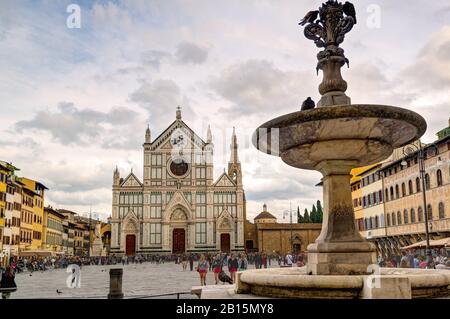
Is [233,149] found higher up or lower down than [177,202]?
higher up

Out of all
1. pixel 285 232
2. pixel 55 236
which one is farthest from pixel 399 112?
pixel 55 236

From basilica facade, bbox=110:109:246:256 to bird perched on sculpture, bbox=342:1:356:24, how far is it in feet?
186

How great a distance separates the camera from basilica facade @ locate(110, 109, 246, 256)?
64.4m

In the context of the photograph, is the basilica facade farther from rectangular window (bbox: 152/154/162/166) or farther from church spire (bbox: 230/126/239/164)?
church spire (bbox: 230/126/239/164)

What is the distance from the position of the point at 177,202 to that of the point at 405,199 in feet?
115

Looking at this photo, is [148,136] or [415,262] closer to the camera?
[415,262]

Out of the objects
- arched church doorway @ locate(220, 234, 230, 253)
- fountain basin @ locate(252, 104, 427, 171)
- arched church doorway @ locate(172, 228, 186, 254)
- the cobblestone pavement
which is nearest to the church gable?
arched church doorway @ locate(172, 228, 186, 254)

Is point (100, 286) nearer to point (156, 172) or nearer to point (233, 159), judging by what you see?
point (156, 172)

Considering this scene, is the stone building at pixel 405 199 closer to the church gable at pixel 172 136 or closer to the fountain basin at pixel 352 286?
the fountain basin at pixel 352 286

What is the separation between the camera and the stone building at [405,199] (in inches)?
1236

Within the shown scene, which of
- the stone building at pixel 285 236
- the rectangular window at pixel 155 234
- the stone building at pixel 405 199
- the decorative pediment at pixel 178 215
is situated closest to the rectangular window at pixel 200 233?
the decorative pediment at pixel 178 215

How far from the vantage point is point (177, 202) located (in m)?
66.1

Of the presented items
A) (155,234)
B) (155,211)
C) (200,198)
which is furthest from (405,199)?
(155,211)
